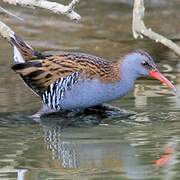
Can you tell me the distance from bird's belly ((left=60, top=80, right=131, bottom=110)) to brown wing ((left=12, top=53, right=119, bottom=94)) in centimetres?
8

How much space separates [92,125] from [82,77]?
544 mm

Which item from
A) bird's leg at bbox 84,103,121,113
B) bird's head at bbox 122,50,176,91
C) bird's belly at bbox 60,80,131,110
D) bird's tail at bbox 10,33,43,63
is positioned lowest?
bird's leg at bbox 84,103,121,113

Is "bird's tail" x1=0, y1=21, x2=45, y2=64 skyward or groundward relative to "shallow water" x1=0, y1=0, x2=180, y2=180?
skyward

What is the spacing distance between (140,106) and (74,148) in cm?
198

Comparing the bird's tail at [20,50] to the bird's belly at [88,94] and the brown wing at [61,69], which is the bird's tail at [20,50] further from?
the bird's belly at [88,94]

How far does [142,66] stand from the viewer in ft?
32.8

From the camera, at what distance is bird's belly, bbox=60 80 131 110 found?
389 inches

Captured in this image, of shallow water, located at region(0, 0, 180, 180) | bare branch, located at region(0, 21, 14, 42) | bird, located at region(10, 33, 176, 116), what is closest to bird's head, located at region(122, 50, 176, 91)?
bird, located at region(10, 33, 176, 116)

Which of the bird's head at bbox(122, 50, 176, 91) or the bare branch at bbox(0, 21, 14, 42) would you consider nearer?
the bird's head at bbox(122, 50, 176, 91)

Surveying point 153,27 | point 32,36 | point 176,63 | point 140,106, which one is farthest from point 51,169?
point 153,27

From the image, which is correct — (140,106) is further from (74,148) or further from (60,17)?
(60,17)

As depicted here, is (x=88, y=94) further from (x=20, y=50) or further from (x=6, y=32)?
(x=6, y=32)

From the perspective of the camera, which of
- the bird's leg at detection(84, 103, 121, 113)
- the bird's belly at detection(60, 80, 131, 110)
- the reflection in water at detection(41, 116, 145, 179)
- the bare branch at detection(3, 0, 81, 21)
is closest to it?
the reflection in water at detection(41, 116, 145, 179)

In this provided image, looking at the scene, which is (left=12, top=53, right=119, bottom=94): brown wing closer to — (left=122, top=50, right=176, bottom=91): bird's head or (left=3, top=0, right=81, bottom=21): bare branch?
(left=122, top=50, right=176, bottom=91): bird's head
